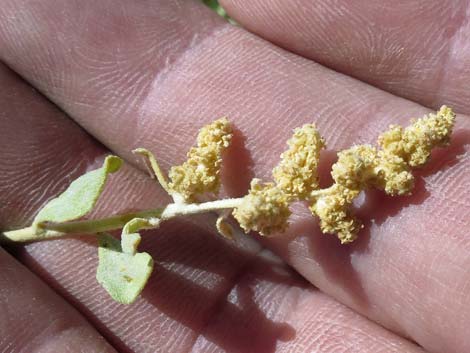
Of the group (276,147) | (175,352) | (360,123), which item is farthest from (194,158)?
(175,352)

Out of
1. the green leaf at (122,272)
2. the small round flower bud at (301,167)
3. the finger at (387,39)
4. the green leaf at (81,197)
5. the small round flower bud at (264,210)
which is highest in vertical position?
the finger at (387,39)

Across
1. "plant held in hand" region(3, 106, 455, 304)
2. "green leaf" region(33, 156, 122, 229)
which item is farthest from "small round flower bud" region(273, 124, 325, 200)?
"green leaf" region(33, 156, 122, 229)

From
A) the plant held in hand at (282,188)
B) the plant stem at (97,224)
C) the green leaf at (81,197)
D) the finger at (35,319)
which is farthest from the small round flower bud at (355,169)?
the finger at (35,319)

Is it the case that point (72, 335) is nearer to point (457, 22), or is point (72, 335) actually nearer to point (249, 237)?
point (249, 237)

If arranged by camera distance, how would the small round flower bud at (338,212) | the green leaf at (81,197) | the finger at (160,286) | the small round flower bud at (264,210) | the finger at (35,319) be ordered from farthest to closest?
the finger at (160,286)
the finger at (35,319)
the green leaf at (81,197)
the small round flower bud at (338,212)
the small round flower bud at (264,210)

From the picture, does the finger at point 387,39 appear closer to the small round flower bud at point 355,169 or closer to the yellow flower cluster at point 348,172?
the yellow flower cluster at point 348,172

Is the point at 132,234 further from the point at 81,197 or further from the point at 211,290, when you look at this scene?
the point at 211,290

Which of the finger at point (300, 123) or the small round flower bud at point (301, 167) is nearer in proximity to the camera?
the small round flower bud at point (301, 167)
